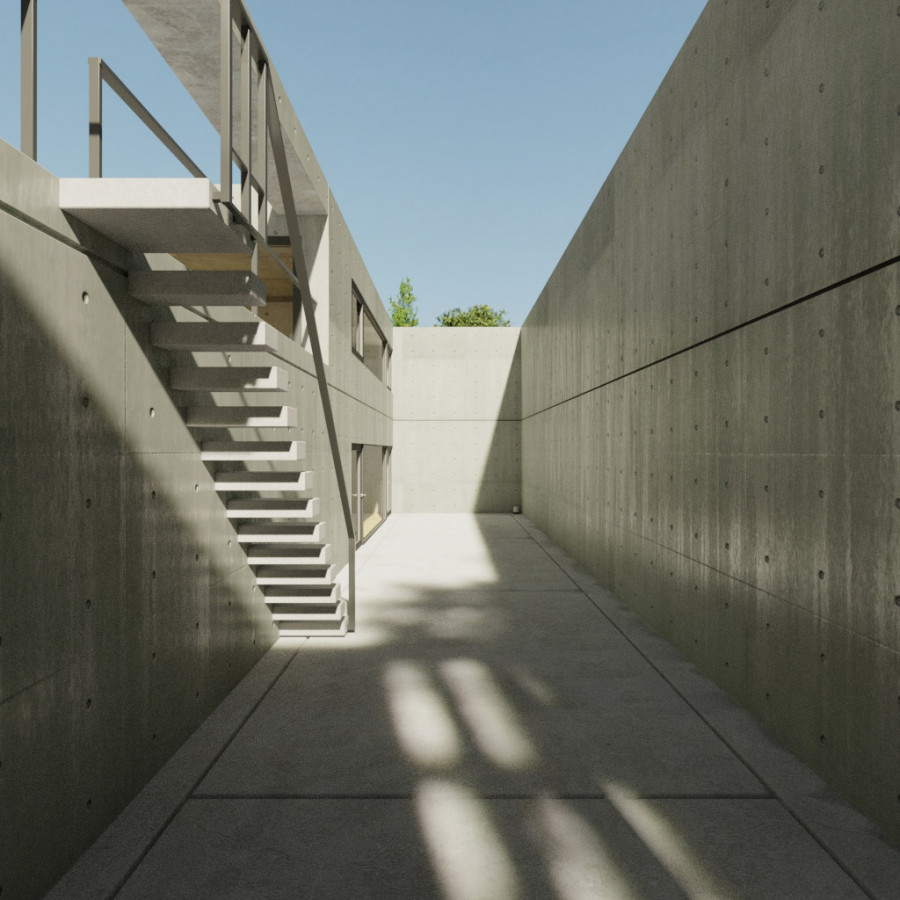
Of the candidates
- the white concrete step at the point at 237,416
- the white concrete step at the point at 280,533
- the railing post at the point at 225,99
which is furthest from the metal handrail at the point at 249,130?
the white concrete step at the point at 280,533

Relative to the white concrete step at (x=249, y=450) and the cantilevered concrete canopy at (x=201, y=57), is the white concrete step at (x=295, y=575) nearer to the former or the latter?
the white concrete step at (x=249, y=450)

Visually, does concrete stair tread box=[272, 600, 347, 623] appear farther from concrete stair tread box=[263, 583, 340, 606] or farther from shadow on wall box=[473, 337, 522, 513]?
shadow on wall box=[473, 337, 522, 513]

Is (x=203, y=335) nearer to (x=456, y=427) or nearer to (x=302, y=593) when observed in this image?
(x=302, y=593)

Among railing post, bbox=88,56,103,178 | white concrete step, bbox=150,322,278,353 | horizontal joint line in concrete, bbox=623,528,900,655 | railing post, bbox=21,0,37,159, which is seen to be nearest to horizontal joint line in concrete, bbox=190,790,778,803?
horizontal joint line in concrete, bbox=623,528,900,655

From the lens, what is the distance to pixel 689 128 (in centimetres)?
550

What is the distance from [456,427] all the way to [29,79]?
16.0 metres

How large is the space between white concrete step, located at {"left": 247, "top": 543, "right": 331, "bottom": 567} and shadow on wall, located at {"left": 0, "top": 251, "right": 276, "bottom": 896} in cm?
117

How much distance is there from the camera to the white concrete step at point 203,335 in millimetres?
3768

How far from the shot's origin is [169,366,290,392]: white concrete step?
400cm

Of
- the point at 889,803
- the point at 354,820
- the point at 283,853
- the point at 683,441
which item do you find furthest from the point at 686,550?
the point at 283,853

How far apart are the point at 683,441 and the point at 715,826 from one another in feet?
10.5

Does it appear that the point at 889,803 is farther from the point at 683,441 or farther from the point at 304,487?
the point at 304,487

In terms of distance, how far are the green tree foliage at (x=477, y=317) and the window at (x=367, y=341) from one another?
37984 mm

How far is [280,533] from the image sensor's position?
206 inches
